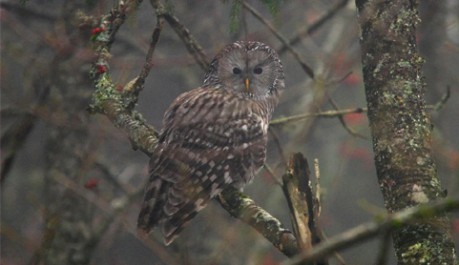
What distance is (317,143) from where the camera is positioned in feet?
36.7

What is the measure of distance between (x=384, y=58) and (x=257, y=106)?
1843 millimetres

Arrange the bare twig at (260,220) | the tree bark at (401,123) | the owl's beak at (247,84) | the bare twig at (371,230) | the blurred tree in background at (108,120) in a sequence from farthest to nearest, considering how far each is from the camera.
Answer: the owl's beak at (247,84)
the blurred tree in background at (108,120)
the bare twig at (260,220)
the tree bark at (401,123)
the bare twig at (371,230)

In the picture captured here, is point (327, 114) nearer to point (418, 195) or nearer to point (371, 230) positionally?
point (418, 195)

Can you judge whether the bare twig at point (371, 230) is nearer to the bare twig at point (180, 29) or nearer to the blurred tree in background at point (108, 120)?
the blurred tree in background at point (108, 120)

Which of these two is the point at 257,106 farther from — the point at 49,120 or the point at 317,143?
the point at 317,143

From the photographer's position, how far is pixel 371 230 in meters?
1.69

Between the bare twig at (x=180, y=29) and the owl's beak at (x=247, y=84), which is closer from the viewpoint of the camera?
the bare twig at (x=180, y=29)

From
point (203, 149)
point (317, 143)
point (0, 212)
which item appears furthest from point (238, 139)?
point (317, 143)

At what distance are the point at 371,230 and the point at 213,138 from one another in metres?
3.03

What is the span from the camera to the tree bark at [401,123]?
9.93 ft

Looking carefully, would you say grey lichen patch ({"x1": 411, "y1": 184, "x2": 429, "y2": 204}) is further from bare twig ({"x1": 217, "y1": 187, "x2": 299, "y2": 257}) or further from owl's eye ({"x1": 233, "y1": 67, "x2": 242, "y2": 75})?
owl's eye ({"x1": 233, "y1": 67, "x2": 242, "y2": 75})

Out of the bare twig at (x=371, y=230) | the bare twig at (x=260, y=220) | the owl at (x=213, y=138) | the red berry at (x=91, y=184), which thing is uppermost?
the owl at (x=213, y=138)

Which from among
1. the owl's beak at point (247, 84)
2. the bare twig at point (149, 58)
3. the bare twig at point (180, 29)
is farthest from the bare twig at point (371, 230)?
the owl's beak at point (247, 84)

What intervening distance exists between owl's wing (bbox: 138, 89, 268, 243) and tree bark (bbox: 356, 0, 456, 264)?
1260 mm
